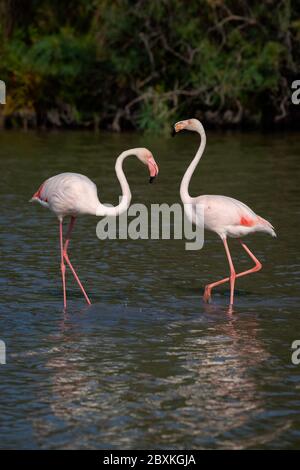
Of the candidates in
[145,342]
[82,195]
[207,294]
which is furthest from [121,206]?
[145,342]

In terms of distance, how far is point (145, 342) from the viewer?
7.98 m

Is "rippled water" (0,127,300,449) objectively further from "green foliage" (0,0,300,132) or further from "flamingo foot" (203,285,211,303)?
"green foliage" (0,0,300,132)

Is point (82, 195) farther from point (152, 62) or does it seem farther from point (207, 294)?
point (152, 62)

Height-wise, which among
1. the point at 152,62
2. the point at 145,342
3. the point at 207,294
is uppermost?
the point at 152,62

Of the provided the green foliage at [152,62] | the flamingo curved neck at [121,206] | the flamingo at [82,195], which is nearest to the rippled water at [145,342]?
the flamingo at [82,195]

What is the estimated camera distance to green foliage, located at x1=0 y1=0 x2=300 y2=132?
2570cm

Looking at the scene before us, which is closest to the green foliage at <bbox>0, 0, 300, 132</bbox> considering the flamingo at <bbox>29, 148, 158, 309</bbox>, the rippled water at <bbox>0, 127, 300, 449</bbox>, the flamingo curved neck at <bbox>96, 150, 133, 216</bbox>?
the rippled water at <bbox>0, 127, 300, 449</bbox>

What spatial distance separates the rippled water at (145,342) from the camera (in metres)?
6.17

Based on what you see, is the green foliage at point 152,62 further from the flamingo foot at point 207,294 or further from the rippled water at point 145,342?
the flamingo foot at point 207,294

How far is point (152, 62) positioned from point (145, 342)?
19.3 metres

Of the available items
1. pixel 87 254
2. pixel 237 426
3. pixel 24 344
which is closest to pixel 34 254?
pixel 87 254

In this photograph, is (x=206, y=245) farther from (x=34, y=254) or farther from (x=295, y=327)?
(x=295, y=327)

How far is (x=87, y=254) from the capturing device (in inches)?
450

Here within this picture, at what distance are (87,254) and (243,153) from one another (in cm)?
1017
